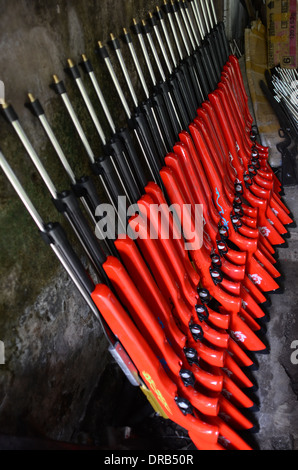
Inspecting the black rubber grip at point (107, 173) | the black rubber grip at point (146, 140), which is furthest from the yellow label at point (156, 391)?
the black rubber grip at point (146, 140)

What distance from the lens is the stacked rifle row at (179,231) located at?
127cm

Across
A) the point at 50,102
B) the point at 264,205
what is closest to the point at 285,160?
the point at 264,205

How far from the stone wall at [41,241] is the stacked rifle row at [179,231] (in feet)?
0.23

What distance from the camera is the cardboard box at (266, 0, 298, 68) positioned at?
3.19 meters

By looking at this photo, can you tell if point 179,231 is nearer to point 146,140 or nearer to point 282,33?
point 146,140

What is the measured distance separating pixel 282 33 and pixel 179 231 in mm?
2522

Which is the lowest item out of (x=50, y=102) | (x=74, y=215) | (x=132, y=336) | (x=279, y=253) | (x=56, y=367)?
(x=279, y=253)

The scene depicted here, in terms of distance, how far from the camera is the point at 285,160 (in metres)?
3.10

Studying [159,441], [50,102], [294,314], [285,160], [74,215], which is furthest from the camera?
[285,160]

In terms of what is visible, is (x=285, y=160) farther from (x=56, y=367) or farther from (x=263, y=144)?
(x=56, y=367)

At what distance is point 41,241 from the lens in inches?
50.9

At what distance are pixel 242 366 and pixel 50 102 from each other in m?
1.44
